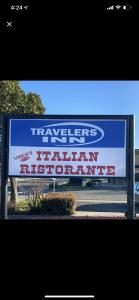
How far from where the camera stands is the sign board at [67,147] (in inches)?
245

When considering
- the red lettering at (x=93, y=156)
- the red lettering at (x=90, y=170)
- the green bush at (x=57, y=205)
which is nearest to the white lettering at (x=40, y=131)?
the red lettering at (x=93, y=156)

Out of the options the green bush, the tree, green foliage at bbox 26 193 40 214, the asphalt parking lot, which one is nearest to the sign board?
the green bush

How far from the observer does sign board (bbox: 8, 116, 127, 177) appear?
6.23 meters

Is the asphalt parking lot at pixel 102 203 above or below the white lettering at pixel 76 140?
below

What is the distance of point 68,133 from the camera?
19.9ft

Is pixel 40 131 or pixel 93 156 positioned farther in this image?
pixel 93 156

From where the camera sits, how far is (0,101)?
377 inches

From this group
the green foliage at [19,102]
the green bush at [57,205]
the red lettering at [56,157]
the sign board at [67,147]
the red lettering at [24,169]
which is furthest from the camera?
the green foliage at [19,102]

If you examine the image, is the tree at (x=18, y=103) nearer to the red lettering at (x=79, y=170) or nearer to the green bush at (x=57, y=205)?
the green bush at (x=57, y=205)

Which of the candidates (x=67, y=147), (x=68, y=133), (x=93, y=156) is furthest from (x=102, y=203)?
(x=68, y=133)

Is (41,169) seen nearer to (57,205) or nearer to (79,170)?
(79,170)

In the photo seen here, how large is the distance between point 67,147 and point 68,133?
16.9 inches

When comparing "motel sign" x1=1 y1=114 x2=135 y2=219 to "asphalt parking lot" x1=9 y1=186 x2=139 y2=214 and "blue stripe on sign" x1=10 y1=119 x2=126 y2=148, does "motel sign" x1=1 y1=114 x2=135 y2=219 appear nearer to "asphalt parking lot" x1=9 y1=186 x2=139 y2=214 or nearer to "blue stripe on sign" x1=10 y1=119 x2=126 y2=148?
"blue stripe on sign" x1=10 y1=119 x2=126 y2=148
